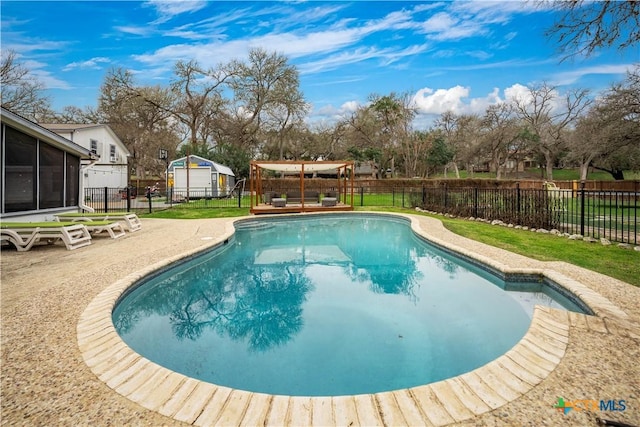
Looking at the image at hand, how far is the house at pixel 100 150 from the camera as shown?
19.0m

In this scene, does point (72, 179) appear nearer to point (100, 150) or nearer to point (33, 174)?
point (33, 174)

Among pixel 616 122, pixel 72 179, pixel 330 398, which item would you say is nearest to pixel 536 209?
pixel 330 398

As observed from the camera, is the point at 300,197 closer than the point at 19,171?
No

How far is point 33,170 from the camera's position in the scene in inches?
329

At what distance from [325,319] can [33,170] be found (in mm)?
8925

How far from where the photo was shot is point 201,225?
11109 mm

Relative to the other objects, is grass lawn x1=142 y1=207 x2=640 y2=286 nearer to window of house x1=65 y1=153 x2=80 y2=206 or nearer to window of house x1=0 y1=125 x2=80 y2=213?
window of house x1=0 y1=125 x2=80 y2=213

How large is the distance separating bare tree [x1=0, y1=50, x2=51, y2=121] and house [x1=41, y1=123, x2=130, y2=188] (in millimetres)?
3552

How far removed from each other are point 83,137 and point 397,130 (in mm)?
28702

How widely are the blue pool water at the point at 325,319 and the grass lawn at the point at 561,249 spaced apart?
131 centimetres

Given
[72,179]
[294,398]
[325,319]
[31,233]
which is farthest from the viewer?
[72,179]

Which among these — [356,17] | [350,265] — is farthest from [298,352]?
[356,17]

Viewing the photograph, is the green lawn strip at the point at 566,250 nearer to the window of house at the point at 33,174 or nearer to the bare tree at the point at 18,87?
the window of house at the point at 33,174

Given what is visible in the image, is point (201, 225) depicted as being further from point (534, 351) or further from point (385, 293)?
point (534, 351)
